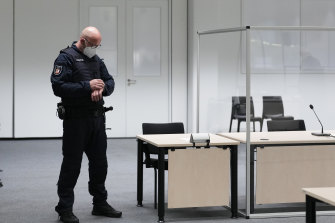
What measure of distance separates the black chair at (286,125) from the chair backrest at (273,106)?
51cm

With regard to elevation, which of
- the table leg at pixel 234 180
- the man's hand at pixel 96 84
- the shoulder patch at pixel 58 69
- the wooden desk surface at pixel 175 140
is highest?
the shoulder patch at pixel 58 69

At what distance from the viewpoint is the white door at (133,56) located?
1067 cm

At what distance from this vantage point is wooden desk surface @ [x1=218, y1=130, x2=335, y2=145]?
17.3 feet

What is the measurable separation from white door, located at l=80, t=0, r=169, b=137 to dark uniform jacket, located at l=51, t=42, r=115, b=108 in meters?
5.72

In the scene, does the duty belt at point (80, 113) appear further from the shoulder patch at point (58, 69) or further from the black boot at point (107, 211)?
the black boot at point (107, 211)

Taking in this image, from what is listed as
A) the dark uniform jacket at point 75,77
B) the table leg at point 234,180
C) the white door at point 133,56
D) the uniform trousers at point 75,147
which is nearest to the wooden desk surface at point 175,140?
the table leg at point 234,180

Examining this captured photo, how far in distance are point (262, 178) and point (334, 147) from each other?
72 centimetres

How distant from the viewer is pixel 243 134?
18.6ft

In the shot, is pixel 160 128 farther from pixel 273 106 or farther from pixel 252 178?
pixel 273 106

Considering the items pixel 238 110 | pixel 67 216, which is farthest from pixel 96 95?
pixel 238 110

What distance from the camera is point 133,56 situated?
10805mm

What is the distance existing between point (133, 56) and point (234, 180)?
238 inches

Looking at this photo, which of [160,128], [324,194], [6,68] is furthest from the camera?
[6,68]

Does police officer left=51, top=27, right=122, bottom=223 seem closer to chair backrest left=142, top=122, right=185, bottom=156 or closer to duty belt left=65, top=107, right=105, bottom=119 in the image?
duty belt left=65, top=107, right=105, bottom=119
